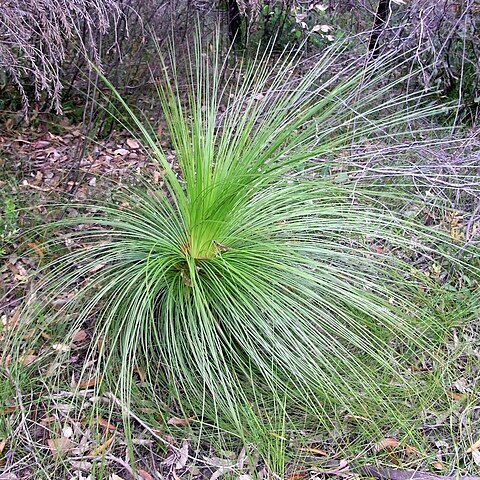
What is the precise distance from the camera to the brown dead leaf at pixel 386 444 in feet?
4.88

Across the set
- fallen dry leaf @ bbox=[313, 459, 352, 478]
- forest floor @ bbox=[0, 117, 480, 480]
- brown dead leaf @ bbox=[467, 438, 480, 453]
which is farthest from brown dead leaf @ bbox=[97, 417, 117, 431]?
brown dead leaf @ bbox=[467, 438, 480, 453]

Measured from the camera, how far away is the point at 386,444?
1498mm

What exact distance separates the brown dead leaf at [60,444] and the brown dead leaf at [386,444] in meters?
0.87

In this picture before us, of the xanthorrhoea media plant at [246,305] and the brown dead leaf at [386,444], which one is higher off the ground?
the xanthorrhoea media plant at [246,305]

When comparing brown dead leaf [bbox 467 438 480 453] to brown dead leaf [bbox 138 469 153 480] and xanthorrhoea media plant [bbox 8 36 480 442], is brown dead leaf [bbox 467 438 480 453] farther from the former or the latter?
brown dead leaf [bbox 138 469 153 480]

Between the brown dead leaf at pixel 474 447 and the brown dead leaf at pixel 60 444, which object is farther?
the brown dead leaf at pixel 474 447

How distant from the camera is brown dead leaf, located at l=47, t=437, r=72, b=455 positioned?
1.42 meters

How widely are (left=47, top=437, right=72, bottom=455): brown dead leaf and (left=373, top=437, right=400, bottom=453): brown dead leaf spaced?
0.87 m

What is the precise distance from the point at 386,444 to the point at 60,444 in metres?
0.93

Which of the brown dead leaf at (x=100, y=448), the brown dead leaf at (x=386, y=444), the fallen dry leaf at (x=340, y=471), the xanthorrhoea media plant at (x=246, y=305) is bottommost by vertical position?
the fallen dry leaf at (x=340, y=471)

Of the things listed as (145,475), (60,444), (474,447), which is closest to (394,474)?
(474,447)

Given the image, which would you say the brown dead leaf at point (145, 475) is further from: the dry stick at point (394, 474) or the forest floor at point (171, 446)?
the dry stick at point (394, 474)

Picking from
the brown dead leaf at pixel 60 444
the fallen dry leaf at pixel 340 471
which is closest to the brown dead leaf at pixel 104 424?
the brown dead leaf at pixel 60 444

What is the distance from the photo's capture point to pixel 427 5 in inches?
104
